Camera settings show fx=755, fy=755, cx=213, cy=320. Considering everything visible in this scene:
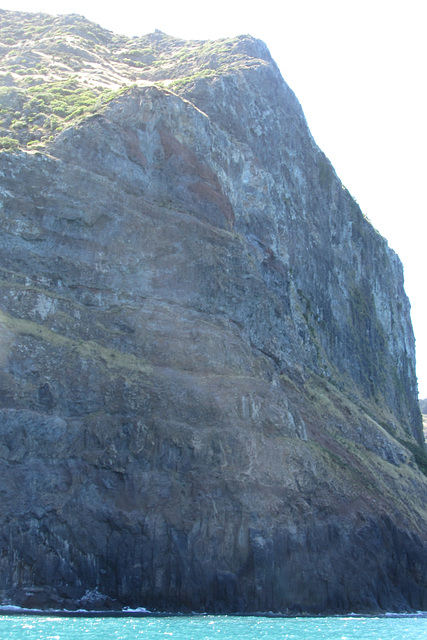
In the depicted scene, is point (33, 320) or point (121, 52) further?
point (121, 52)

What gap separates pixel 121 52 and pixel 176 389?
154 feet

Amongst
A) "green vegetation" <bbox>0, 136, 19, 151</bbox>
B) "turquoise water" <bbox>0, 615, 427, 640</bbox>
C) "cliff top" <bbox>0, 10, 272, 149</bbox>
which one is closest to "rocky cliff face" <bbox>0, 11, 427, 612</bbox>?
"green vegetation" <bbox>0, 136, 19, 151</bbox>

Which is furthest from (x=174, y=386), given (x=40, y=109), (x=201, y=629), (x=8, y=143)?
(x=40, y=109)

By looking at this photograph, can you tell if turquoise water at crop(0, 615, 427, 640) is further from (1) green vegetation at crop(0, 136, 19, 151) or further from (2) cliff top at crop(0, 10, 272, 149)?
(2) cliff top at crop(0, 10, 272, 149)

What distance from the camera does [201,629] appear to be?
95.9 feet

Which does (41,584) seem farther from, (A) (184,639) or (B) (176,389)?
(B) (176,389)

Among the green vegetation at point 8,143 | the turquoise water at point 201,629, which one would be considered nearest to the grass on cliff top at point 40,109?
the green vegetation at point 8,143

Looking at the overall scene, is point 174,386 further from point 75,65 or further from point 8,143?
point 75,65

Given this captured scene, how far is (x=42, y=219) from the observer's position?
138 feet

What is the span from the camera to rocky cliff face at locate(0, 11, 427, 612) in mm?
34375

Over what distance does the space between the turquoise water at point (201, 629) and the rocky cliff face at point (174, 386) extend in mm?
2168

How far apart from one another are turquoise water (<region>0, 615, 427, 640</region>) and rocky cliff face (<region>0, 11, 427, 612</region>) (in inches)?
85.3

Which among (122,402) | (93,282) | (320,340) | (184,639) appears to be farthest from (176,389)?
(320,340)

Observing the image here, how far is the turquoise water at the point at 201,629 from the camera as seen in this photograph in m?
26.4
